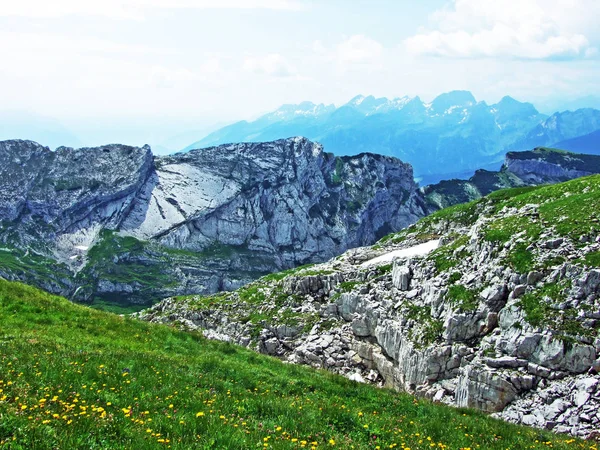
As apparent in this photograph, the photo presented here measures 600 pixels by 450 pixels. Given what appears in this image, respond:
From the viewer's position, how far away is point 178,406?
43.2ft

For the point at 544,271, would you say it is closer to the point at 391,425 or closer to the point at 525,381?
the point at 525,381

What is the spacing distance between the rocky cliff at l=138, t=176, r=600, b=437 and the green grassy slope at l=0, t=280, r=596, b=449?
37.7ft

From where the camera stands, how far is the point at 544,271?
1340 inches

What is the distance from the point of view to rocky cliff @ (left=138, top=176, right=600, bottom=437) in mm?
28797

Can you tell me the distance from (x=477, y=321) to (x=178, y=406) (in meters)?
27.2

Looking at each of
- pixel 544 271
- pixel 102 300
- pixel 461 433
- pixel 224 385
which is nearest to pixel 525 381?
pixel 544 271

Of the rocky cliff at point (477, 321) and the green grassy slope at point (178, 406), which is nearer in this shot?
the green grassy slope at point (178, 406)

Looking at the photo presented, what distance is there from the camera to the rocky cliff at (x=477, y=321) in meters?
28.8

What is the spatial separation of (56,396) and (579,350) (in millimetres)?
28313

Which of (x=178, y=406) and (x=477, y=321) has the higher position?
(x=178, y=406)

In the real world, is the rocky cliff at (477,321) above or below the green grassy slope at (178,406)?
below

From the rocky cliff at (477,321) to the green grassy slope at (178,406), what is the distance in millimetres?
11479

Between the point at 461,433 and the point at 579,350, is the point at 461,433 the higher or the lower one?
the higher one

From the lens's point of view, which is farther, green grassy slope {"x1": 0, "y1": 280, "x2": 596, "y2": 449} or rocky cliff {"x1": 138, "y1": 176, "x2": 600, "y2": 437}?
rocky cliff {"x1": 138, "y1": 176, "x2": 600, "y2": 437}
